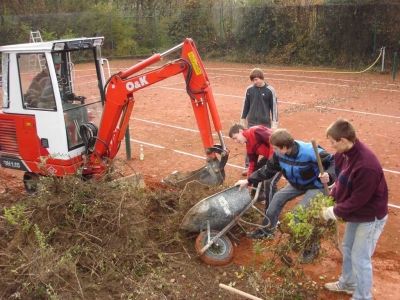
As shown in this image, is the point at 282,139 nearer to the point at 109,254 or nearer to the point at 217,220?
the point at 217,220

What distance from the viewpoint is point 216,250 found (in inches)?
207

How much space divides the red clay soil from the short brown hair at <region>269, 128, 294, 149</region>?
1.47 m

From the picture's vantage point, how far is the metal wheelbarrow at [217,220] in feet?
17.0

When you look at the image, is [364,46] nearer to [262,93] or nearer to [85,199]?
[262,93]

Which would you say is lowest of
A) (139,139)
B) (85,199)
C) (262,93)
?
(139,139)

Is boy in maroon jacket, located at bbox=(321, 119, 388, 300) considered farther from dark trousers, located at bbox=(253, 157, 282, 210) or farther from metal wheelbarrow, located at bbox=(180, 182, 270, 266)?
dark trousers, located at bbox=(253, 157, 282, 210)

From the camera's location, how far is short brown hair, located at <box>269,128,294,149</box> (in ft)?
15.7

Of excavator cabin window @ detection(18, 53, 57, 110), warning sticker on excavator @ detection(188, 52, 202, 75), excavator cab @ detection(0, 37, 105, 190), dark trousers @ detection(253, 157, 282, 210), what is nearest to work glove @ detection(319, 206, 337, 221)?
dark trousers @ detection(253, 157, 282, 210)

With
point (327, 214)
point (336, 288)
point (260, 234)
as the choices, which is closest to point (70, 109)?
point (260, 234)

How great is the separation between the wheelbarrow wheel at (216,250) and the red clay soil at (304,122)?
0.71ft

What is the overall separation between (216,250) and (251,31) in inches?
852

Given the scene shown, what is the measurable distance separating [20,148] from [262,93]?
13.1 feet

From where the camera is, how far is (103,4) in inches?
1181

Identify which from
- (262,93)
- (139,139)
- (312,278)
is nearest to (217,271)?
(312,278)
